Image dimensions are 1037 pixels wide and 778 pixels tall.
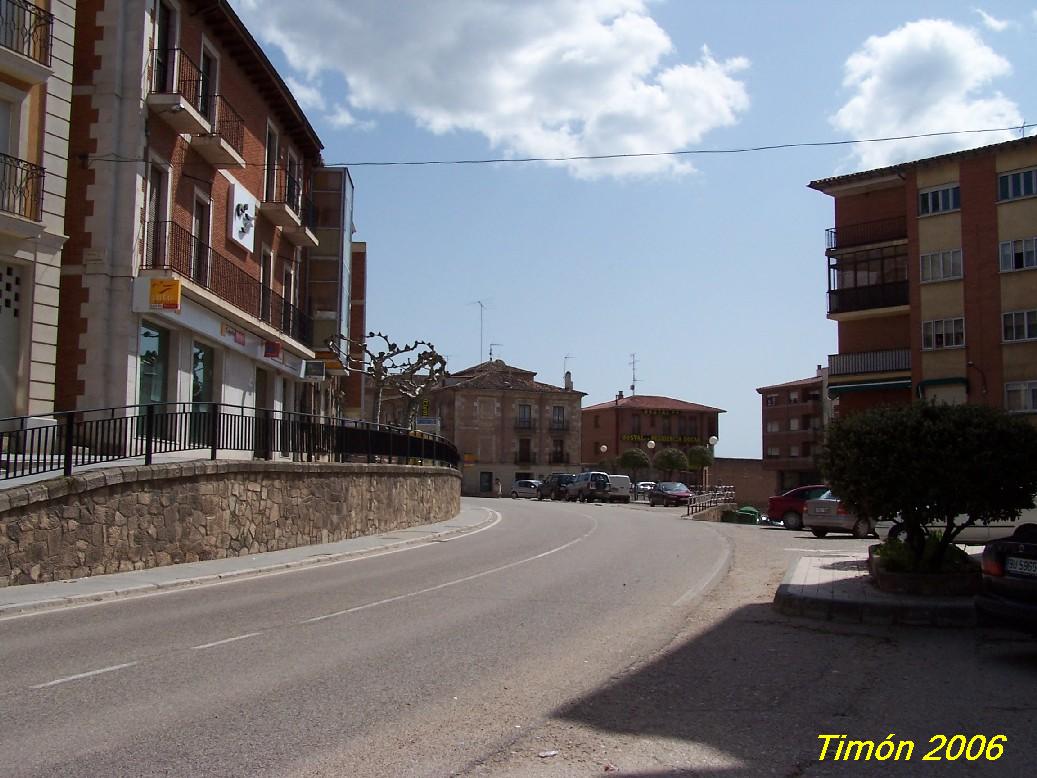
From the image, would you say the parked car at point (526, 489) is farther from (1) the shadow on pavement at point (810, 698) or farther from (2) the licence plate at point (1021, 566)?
(2) the licence plate at point (1021, 566)

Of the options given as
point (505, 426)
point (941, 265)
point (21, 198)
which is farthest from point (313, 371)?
point (505, 426)

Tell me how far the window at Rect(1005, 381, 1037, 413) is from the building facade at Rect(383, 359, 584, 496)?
56.1 metres

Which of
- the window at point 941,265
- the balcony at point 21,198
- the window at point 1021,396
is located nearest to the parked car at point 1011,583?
the balcony at point 21,198

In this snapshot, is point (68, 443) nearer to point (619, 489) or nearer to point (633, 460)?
point (619, 489)

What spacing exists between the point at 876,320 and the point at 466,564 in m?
27.9

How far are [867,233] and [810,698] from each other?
36.3 m

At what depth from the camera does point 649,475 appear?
9450cm

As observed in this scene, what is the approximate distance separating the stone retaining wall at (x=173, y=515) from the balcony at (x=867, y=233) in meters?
24.8

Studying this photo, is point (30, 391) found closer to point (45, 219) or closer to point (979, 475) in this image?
point (45, 219)

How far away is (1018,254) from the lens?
3506cm

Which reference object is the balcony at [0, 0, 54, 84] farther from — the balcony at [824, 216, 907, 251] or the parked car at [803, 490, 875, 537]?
the balcony at [824, 216, 907, 251]

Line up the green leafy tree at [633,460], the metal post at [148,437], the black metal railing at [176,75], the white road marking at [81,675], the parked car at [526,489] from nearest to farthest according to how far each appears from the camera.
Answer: the white road marking at [81,675] < the metal post at [148,437] < the black metal railing at [176,75] < the parked car at [526,489] < the green leafy tree at [633,460]

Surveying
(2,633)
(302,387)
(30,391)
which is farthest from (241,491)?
(302,387)

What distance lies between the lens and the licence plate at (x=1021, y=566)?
7742 mm
